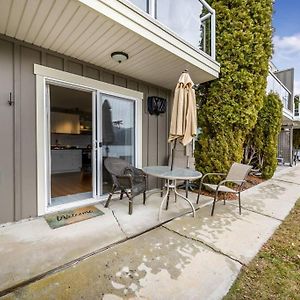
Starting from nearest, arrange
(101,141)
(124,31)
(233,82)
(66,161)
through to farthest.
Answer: (124,31) < (101,141) < (233,82) < (66,161)

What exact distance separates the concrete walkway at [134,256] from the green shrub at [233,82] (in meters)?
1.86

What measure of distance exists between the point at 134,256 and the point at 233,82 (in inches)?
170

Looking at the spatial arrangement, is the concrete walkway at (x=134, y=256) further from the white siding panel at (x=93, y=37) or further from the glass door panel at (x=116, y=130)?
the white siding panel at (x=93, y=37)

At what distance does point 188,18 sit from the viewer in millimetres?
4176

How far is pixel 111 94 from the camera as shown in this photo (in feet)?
13.7

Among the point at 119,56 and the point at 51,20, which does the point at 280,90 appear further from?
the point at 51,20

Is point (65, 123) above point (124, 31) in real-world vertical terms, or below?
below

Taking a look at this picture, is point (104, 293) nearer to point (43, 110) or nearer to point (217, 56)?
point (43, 110)

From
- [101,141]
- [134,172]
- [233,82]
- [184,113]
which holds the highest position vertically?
[233,82]

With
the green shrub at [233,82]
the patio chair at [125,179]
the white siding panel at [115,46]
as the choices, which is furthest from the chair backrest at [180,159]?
the white siding panel at [115,46]

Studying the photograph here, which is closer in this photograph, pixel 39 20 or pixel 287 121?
pixel 39 20

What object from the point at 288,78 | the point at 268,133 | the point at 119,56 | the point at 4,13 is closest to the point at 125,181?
the point at 119,56

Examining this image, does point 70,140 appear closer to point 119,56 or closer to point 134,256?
point 119,56

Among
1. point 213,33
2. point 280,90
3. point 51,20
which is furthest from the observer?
point 280,90
